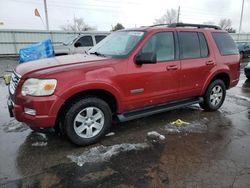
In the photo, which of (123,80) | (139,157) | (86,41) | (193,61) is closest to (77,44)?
(86,41)

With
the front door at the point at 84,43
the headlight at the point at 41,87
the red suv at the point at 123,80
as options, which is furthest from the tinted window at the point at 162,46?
the front door at the point at 84,43

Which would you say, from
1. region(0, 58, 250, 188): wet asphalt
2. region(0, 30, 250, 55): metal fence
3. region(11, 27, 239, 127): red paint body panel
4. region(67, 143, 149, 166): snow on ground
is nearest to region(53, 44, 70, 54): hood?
region(0, 58, 250, 188): wet asphalt

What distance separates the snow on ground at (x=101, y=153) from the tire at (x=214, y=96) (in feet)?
7.58

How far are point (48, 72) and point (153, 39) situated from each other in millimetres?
2017

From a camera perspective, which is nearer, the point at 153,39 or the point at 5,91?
the point at 153,39

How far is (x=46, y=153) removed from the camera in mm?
3793

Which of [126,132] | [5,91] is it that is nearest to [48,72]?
[126,132]

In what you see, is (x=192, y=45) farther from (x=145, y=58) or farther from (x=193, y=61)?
(x=145, y=58)

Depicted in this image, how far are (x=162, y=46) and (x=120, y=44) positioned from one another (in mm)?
800

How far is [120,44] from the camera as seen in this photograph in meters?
4.66

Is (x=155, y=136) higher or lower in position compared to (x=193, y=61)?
lower

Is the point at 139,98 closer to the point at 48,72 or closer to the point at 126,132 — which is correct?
the point at 126,132

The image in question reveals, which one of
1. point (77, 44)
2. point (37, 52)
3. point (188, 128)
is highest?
point (77, 44)

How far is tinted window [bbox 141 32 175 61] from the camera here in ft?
14.6
